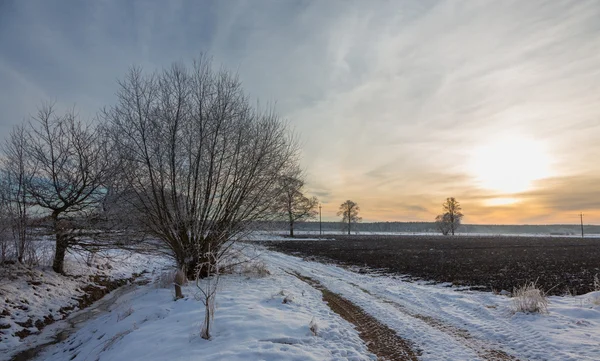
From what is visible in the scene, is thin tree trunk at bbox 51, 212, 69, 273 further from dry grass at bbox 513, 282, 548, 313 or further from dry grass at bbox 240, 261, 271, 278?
dry grass at bbox 513, 282, 548, 313

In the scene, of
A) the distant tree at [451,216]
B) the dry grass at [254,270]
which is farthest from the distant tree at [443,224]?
the dry grass at [254,270]

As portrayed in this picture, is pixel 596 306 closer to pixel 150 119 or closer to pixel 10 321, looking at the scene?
pixel 150 119

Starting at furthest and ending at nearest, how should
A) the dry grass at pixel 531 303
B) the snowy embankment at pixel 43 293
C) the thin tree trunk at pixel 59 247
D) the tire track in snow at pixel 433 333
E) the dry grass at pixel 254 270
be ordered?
the thin tree trunk at pixel 59 247, the dry grass at pixel 254 270, the snowy embankment at pixel 43 293, the dry grass at pixel 531 303, the tire track in snow at pixel 433 333

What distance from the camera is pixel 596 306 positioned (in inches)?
359

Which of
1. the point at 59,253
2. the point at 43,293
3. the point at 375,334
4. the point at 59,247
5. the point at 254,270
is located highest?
the point at 59,247

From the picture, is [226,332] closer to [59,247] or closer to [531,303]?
[531,303]

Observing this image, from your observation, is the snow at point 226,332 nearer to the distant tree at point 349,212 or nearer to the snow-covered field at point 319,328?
the snow-covered field at point 319,328

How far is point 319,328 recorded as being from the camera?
7531 mm

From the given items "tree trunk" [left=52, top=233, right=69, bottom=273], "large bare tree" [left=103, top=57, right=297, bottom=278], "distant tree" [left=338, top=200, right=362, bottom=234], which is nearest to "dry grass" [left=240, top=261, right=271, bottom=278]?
"large bare tree" [left=103, top=57, right=297, bottom=278]

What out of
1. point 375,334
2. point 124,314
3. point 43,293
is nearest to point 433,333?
point 375,334

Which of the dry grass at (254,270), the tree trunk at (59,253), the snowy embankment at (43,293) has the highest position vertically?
the tree trunk at (59,253)

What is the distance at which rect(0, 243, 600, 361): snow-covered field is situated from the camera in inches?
253

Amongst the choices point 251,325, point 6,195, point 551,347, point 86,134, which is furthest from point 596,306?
point 6,195

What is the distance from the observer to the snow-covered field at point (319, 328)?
21.1 ft
